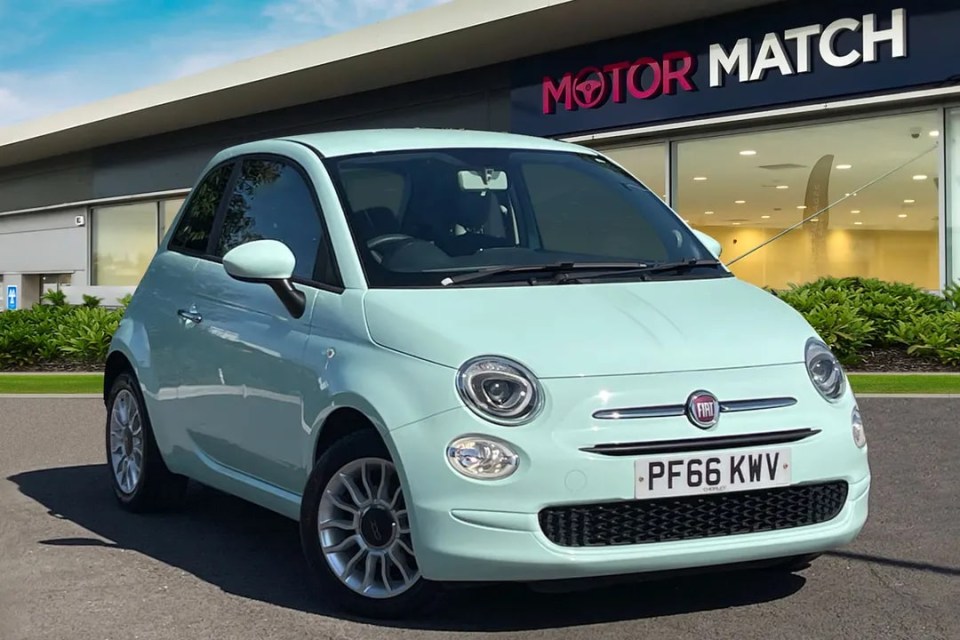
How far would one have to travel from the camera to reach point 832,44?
57.8 feet

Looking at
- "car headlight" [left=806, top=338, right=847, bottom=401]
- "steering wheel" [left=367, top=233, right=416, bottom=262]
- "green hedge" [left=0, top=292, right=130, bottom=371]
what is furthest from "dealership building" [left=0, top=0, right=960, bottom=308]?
"steering wheel" [left=367, top=233, right=416, bottom=262]

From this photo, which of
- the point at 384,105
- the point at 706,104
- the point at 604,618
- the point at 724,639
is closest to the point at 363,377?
the point at 604,618

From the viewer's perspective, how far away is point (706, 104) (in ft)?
63.4

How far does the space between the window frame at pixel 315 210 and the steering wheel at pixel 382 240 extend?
0.47ft

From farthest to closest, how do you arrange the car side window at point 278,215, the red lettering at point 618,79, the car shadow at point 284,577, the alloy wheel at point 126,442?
the red lettering at point 618,79 → the alloy wheel at point 126,442 → the car side window at point 278,215 → the car shadow at point 284,577

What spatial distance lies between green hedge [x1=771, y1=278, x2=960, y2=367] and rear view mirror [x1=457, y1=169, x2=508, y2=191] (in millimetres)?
8175

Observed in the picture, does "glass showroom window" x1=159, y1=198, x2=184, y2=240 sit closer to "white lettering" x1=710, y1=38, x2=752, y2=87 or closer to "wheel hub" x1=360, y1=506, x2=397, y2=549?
"white lettering" x1=710, y1=38, x2=752, y2=87

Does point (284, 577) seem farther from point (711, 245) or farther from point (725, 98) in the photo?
point (725, 98)

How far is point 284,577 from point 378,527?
93 cm

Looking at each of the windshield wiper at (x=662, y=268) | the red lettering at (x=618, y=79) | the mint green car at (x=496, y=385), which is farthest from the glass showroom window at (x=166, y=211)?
the windshield wiper at (x=662, y=268)

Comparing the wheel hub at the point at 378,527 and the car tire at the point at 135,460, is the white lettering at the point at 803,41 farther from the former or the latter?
the wheel hub at the point at 378,527

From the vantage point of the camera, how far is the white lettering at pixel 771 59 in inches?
717

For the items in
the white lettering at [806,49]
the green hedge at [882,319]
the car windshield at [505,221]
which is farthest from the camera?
the white lettering at [806,49]

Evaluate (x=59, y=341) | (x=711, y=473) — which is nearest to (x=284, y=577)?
(x=711, y=473)
